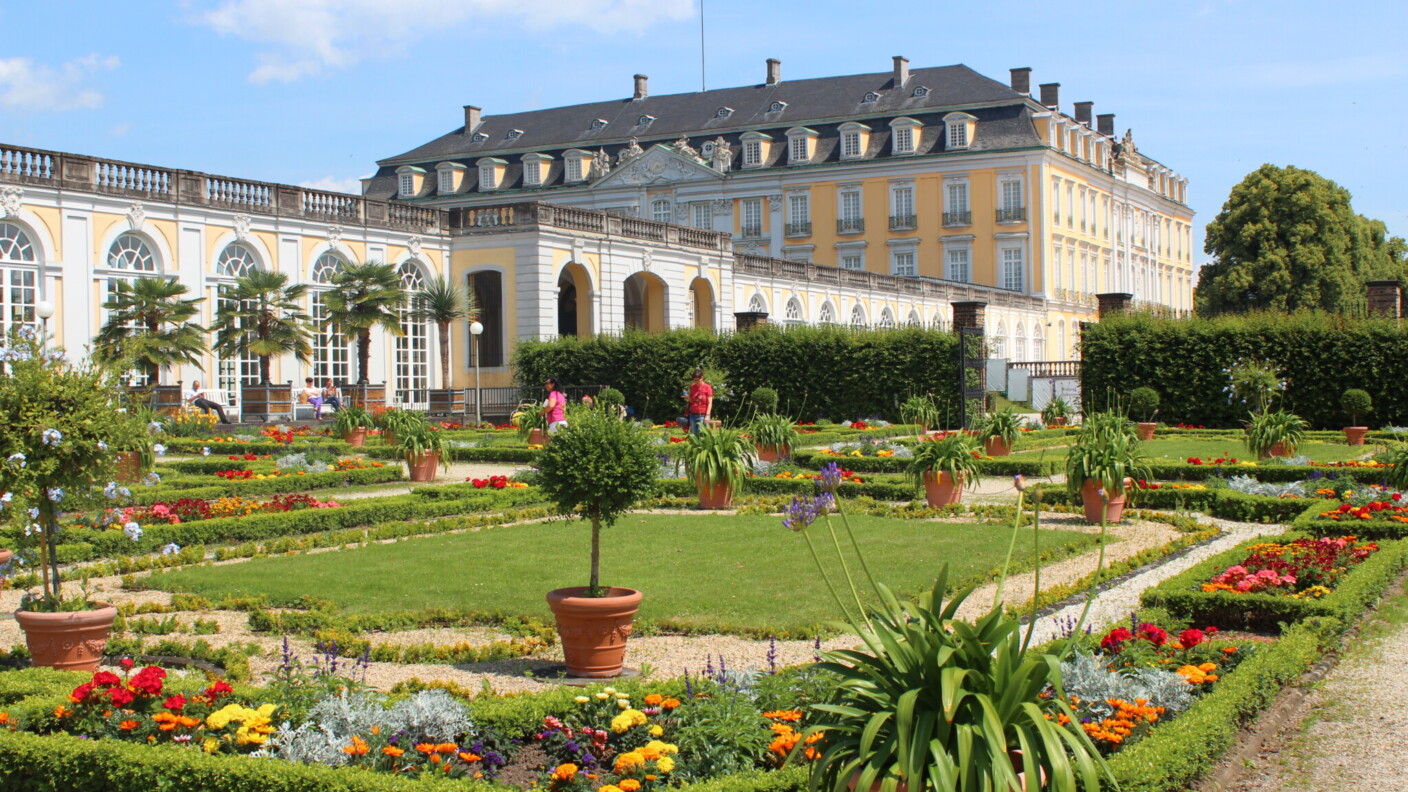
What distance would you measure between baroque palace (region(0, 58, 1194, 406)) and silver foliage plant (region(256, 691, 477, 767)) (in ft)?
72.1

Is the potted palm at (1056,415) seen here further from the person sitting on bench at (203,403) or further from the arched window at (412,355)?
the person sitting on bench at (203,403)

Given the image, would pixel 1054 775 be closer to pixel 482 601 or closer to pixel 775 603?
pixel 775 603

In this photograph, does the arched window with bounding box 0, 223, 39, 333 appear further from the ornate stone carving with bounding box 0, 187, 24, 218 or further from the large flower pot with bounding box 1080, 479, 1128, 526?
the large flower pot with bounding box 1080, 479, 1128, 526

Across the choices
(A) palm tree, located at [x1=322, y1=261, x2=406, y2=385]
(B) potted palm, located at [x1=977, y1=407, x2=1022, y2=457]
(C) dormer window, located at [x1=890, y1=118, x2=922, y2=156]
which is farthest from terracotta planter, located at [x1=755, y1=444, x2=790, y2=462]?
(C) dormer window, located at [x1=890, y1=118, x2=922, y2=156]

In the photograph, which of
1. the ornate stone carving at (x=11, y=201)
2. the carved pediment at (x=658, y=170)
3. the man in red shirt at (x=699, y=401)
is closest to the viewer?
the man in red shirt at (x=699, y=401)

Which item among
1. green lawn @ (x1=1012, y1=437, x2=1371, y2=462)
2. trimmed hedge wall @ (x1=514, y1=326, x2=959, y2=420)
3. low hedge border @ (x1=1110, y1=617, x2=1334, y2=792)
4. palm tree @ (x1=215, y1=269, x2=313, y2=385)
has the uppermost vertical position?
palm tree @ (x1=215, y1=269, x2=313, y2=385)

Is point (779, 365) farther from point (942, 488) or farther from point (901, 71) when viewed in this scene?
point (901, 71)

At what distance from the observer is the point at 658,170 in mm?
56094

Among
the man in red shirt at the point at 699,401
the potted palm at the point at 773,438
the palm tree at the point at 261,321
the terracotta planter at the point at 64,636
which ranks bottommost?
the terracotta planter at the point at 64,636

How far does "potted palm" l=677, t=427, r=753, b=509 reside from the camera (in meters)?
13.2

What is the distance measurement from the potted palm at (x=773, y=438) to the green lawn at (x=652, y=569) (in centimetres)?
472

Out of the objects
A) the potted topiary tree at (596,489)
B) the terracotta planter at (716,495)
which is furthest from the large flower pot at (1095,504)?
the potted topiary tree at (596,489)

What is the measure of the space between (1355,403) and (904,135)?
106ft

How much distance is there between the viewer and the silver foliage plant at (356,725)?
187 inches
